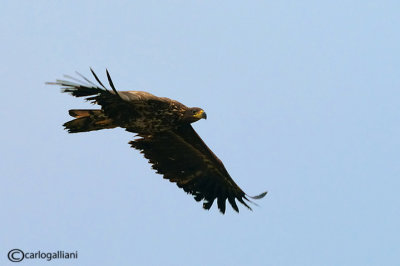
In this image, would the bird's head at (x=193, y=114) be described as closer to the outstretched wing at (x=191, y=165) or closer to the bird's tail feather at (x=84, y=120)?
the outstretched wing at (x=191, y=165)

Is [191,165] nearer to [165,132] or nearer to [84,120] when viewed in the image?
[165,132]

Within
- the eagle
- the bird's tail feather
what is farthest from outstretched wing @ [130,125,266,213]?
the bird's tail feather

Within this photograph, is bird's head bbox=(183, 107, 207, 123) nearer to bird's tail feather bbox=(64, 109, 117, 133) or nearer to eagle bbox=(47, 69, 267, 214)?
eagle bbox=(47, 69, 267, 214)

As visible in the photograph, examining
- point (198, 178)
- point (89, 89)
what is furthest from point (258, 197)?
point (89, 89)

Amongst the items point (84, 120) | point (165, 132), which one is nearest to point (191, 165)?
point (165, 132)

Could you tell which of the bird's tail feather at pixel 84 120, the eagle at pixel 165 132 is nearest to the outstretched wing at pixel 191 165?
the eagle at pixel 165 132

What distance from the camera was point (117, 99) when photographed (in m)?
14.5

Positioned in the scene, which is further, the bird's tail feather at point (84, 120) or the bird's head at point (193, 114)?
the bird's head at point (193, 114)

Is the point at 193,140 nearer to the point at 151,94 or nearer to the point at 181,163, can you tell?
the point at 181,163

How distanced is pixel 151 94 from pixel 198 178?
2973 millimetres

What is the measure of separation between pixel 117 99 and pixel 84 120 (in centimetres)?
105

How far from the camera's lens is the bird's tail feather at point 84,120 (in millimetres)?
15070

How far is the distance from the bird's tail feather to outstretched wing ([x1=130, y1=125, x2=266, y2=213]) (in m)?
1.69

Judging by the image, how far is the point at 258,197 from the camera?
672 inches
